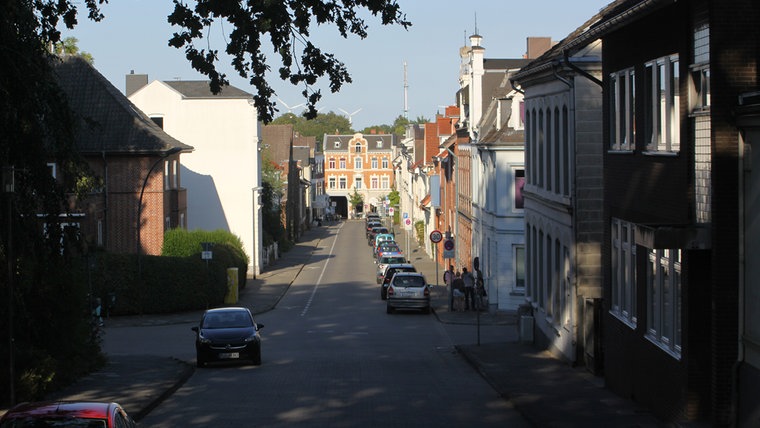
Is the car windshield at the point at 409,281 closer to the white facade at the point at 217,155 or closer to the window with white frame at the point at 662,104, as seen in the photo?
the white facade at the point at 217,155

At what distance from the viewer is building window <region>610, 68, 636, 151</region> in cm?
1705

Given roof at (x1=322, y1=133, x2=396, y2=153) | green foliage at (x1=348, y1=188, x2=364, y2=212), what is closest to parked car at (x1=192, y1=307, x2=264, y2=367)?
green foliage at (x1=348, y1=188, x2=364, y2=212)

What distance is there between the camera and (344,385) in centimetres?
2112

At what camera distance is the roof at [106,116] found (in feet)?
152

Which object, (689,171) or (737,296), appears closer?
(737,296)

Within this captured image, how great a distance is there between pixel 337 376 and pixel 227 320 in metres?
4.01

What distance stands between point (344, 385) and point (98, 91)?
1267 inches

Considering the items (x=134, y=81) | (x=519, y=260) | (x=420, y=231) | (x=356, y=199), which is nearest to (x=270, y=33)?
(x=519, y=260)

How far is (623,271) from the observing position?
18047mm

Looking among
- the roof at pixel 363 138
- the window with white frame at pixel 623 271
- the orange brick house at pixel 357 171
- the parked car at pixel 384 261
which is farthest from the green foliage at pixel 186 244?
the roof at pixel 363 138

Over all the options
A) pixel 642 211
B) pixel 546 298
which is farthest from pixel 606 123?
pixel 546 298

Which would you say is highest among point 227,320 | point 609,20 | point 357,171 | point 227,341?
point 609,20

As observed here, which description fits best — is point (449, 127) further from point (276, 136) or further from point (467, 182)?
point (276, 136)

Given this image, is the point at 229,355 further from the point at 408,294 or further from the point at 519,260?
the point at 519,260
